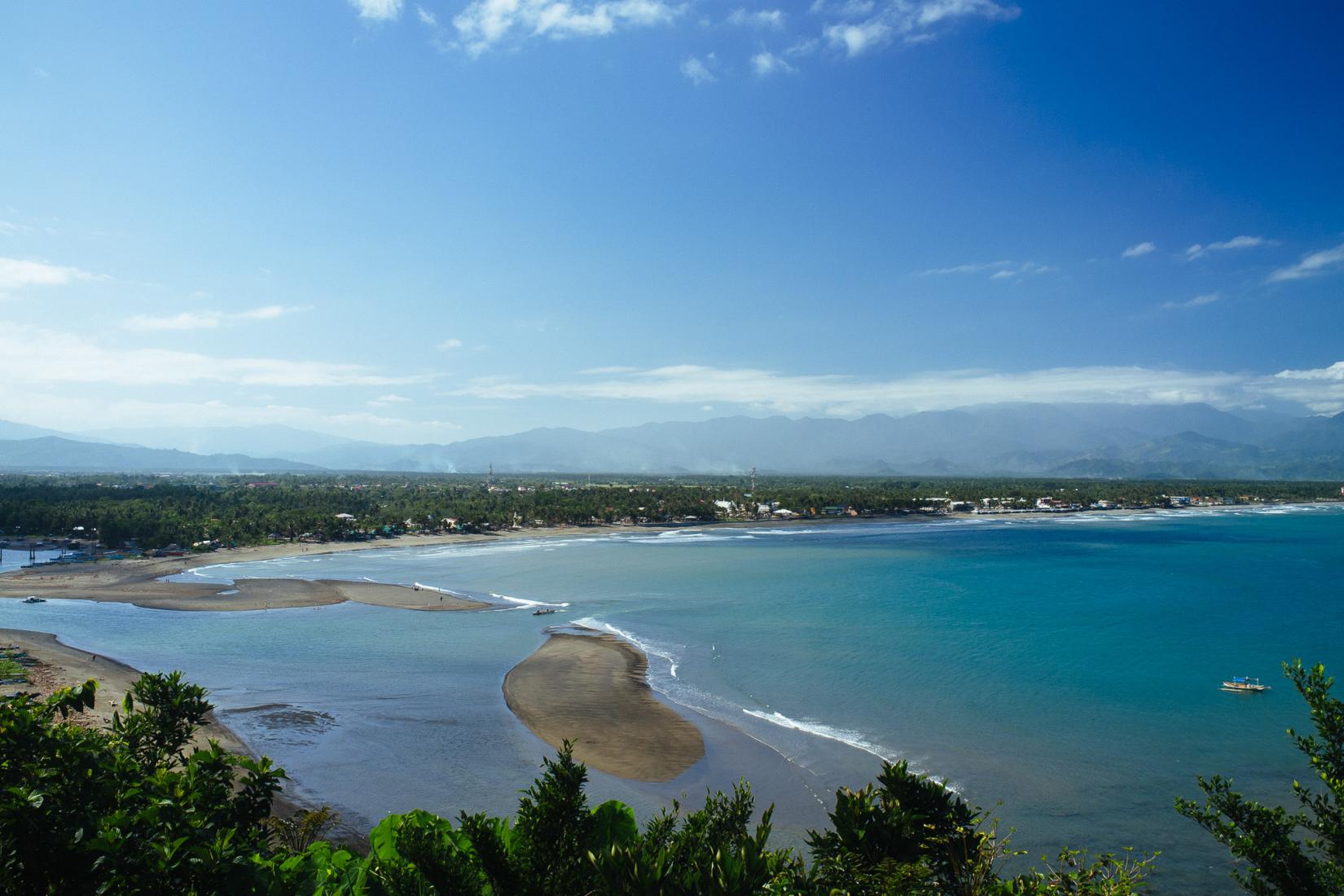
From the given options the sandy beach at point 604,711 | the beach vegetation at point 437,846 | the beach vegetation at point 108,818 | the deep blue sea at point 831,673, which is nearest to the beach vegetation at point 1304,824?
the beach vegetation at point 437,846

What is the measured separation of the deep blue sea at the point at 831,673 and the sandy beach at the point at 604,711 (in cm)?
72

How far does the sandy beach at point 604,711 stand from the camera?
65.8ft

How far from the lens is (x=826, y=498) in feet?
404

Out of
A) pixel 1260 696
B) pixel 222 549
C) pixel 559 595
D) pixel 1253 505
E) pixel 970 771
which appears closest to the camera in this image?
pixel 970 771

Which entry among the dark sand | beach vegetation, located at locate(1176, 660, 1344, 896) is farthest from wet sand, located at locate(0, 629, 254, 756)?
beach vegetation, located at locate(1176, 660, 1344, 896)

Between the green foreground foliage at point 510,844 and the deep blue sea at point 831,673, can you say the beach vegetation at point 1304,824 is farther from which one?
the deep blue sea at point 831,673

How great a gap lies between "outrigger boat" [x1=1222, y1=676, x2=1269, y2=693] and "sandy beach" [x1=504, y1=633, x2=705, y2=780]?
2132cm

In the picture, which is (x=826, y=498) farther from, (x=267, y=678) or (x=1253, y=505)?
(x=267, y=678)

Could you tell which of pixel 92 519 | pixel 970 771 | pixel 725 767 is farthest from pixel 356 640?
pixel 92 519

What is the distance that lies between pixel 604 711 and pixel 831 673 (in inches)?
398

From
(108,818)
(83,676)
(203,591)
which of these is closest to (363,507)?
(203,591)

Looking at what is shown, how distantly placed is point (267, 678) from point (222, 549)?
1842 inches

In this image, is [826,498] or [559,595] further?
[826,498]

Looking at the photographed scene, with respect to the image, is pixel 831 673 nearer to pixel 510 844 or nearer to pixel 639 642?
pixel 639 642
